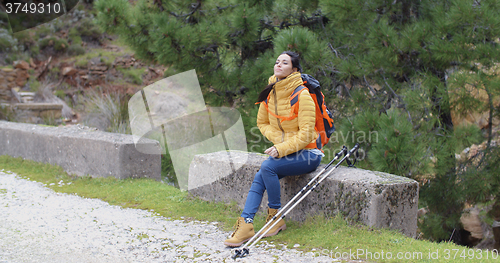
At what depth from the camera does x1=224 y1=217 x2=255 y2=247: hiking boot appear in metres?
2.82

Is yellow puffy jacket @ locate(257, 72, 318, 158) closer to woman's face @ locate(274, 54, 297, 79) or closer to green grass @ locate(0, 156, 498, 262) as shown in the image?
woman's face @ locate(274, 54, 297, 79)

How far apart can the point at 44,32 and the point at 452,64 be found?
21.3 metres

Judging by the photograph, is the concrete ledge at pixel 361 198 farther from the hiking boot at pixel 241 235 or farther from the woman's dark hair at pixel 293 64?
the woman's dark hair at pixel 293 64

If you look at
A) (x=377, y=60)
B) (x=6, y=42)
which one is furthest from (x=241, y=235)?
(x=6, y=42)

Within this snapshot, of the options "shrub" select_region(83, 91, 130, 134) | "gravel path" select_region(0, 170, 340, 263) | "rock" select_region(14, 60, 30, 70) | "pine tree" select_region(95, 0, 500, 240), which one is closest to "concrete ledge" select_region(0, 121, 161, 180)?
"gravel path" select_region(0, 170, 340, 263)

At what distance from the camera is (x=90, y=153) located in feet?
16.4

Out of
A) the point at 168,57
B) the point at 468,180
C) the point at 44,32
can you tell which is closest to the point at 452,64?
the point at 468,180

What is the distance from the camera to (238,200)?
11.9 feet

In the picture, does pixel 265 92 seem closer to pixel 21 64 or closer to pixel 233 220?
pixel 233 220

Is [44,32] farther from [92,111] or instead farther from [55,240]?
[55,240]

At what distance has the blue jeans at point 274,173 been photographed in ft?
9.60

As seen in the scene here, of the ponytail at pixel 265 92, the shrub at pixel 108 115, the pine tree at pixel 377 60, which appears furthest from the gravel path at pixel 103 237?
the shrub at pixel 108 115

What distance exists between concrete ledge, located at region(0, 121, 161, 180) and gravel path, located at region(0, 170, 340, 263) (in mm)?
692

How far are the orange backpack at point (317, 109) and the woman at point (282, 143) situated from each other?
1.0 inches
